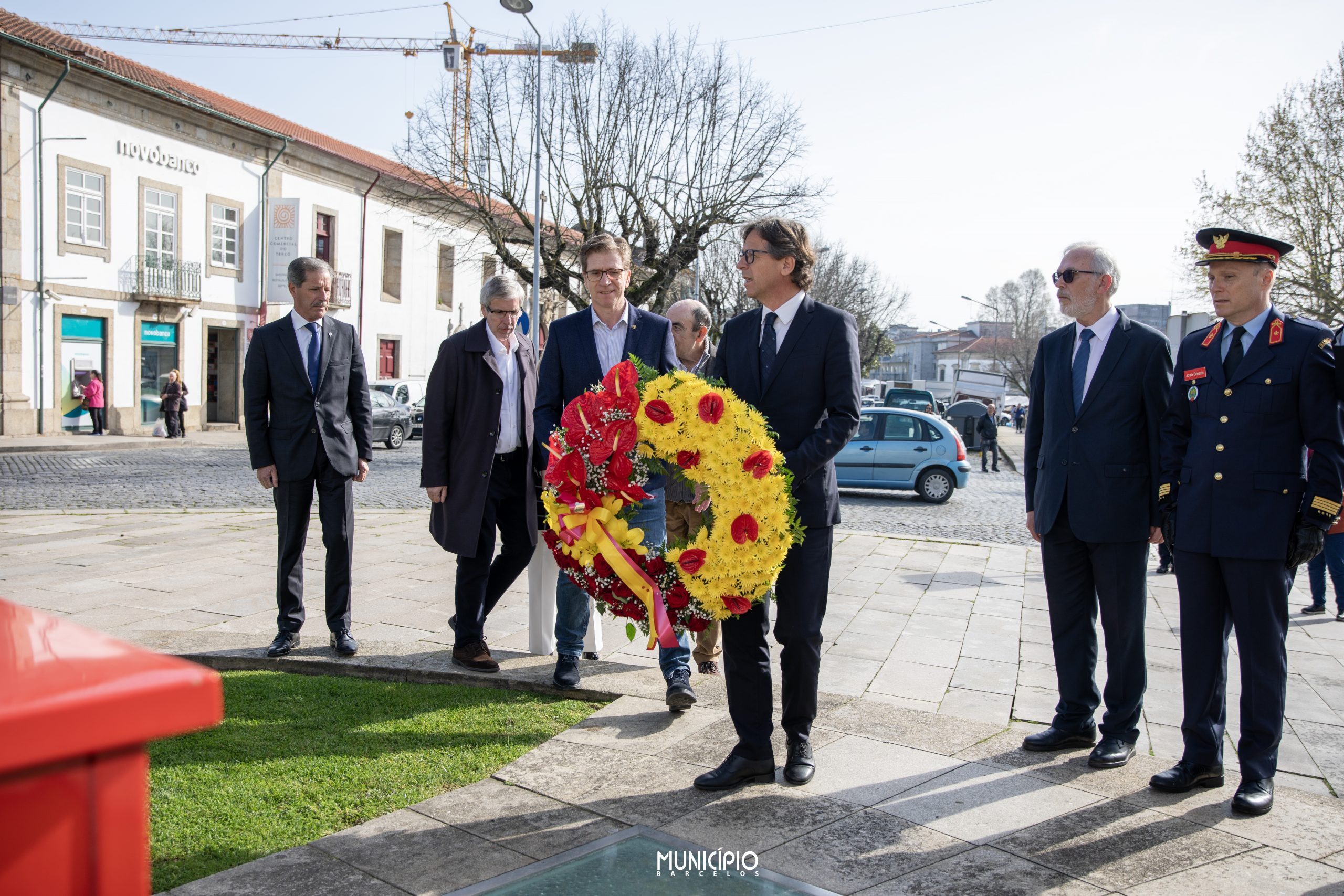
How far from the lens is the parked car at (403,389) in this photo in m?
27.2

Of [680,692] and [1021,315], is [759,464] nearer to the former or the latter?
[680,692]

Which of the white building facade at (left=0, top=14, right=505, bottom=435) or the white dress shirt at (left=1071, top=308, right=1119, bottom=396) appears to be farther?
the white building facade at (left=0, top=14, right=505, bottom=435)

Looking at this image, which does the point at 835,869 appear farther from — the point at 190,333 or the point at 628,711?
the point at 190,333

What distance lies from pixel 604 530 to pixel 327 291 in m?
2.72

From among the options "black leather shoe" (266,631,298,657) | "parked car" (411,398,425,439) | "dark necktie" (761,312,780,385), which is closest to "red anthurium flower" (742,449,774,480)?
"dark necktie" (761,312,780,385)

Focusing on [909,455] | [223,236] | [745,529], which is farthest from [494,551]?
[223,236]

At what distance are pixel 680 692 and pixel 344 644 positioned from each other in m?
1.91

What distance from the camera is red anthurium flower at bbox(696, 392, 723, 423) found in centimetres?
345

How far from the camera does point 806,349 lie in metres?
3.73

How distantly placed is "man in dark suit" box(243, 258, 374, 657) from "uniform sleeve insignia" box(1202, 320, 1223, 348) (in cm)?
396

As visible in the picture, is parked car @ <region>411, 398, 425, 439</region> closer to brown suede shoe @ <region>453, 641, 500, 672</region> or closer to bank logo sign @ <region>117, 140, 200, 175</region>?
bank logo sign @ <region>117, 140, 200, 175</region>

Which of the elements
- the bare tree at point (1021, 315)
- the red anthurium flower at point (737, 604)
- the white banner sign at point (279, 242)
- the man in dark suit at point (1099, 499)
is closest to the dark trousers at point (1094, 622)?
the man in dark suit at point (1099, 499)

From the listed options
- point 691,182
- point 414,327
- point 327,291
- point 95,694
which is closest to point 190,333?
point 414,327

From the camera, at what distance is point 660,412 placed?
353 cm
